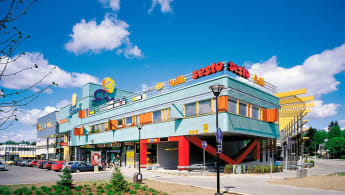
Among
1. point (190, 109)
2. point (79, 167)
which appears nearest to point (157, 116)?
point (190, 109)

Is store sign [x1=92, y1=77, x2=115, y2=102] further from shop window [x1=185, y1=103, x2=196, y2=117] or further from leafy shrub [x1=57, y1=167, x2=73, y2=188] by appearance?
leafy shrub [x1=57, y1=167, x2=73, y2=188]

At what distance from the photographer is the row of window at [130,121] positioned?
34344 millimetres

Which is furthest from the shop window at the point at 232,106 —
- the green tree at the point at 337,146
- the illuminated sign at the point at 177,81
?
the green tree at the point at 337,146

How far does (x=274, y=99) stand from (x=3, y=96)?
117 feet

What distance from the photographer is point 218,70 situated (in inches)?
1128

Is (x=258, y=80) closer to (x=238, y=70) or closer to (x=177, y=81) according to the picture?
(x=238, y=70)

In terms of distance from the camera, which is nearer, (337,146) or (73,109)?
(73,109)

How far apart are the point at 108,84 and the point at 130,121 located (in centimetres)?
1812

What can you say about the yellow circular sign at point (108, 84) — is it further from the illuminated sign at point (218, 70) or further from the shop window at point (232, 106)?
the shop window at point (232, 106)

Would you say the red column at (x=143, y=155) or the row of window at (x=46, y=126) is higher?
the row of window at (x=46, y=126)

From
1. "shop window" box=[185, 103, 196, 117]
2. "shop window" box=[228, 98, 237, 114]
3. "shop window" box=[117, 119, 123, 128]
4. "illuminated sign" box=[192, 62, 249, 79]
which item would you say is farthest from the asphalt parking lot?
"shop window" box=[117, 119, 123, 128]

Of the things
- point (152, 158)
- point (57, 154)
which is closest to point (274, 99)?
point (152, 158)

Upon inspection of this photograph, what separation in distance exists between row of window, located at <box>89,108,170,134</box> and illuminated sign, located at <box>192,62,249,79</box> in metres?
6.36

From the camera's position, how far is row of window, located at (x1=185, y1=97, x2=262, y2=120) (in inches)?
1129
